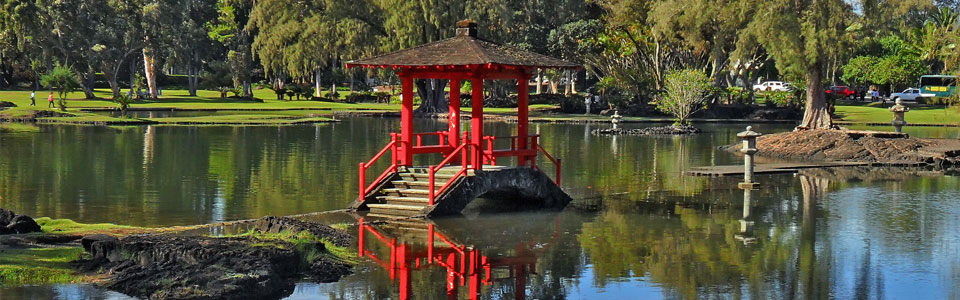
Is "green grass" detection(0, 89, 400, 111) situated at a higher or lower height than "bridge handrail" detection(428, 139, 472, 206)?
higher

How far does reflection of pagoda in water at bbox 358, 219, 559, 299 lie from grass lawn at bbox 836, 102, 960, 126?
152 ft

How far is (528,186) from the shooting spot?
24.9 m

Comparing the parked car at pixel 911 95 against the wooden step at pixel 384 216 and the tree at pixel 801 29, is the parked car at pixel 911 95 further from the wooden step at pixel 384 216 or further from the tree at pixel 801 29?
the wooden step at pixel 384 216

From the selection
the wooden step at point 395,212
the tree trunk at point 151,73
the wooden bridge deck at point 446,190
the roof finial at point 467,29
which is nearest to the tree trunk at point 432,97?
the tree trunk at point 151,73

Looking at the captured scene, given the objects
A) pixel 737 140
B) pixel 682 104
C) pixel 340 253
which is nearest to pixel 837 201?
pixel 340 253

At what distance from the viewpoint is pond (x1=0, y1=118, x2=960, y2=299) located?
659 inches

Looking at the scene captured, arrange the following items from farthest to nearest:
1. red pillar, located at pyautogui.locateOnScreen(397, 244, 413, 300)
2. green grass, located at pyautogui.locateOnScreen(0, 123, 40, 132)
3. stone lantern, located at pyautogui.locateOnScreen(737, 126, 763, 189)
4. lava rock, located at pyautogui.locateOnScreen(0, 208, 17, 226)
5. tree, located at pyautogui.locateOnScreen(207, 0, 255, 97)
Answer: tree, located at pyautogui.locateOnScreen(207, 0, 255, 97), green grass, located at pyautogui.locateOnScreen(0, 123, 40, 132), stone lantern, located at pyautogui.locateOnScreen(737, 126, 763, 189), lava rock, located at pyautogui.locateOnScreen(0, 208, 17, 226), red pillar, located at pyautogui.locateOnScreen(397, 244, 413, 300)

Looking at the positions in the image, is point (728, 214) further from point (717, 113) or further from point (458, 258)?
point (717, 113)

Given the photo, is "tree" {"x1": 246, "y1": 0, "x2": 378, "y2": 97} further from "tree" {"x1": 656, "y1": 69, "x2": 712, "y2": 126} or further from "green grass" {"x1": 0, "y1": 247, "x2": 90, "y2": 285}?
"green grass" {"x1": 0, "y1": 247, "x2": 90, "y2": 285}

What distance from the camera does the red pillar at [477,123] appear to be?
935 inches

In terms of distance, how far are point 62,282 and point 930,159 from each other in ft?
97.8

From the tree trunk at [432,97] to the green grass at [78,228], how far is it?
5074 centimetres

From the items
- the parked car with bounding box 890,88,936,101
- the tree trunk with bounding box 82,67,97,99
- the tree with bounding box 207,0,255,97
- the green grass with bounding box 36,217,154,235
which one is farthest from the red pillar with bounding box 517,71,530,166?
the parked car with bounding box 890,88,936,101

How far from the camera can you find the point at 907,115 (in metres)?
70.4
